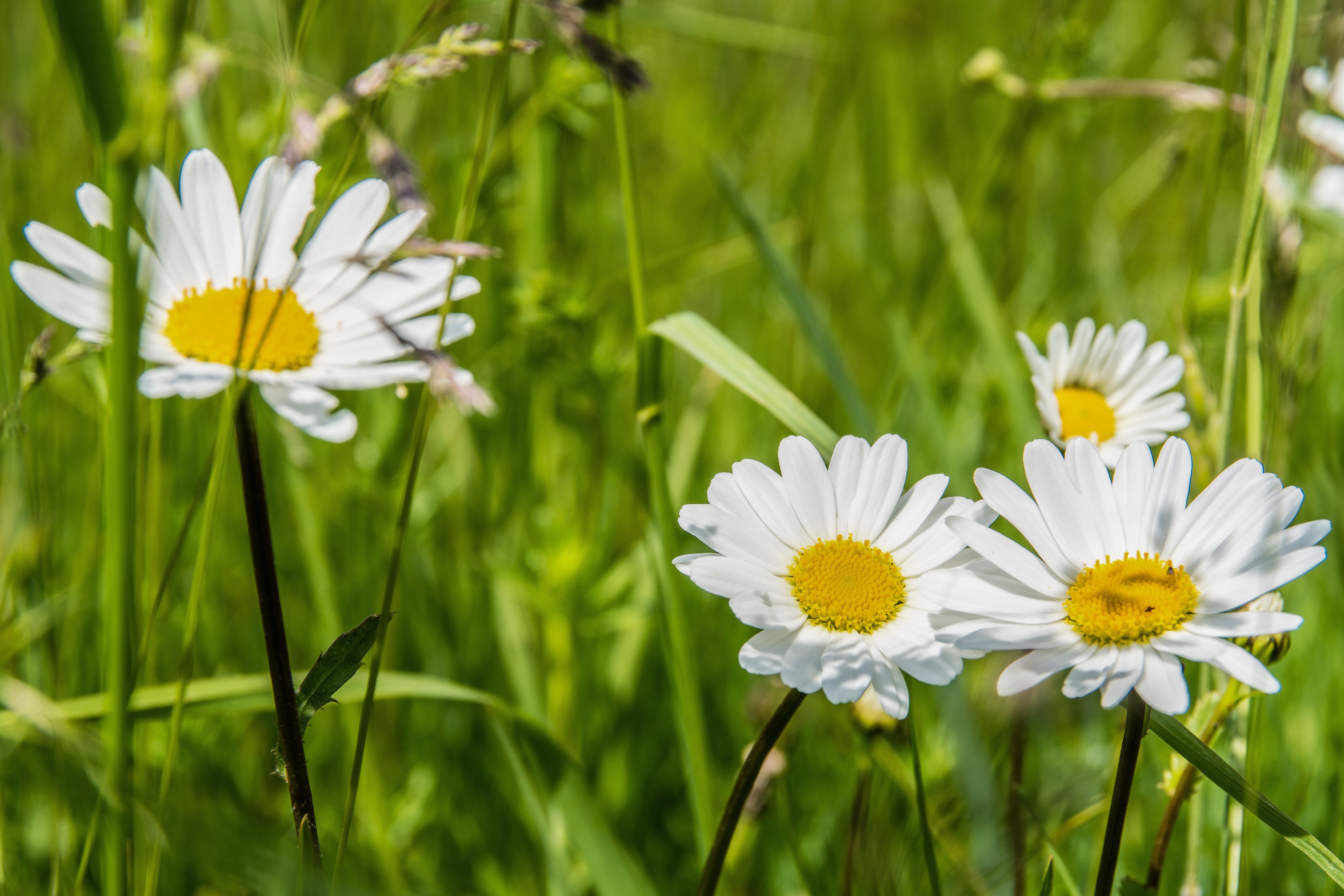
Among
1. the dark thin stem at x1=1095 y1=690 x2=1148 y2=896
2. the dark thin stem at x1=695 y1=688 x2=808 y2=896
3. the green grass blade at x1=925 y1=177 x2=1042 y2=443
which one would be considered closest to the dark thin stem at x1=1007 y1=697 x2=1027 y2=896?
the dark thin stem at x1=1095 y1=690 x2=1148 y2=896

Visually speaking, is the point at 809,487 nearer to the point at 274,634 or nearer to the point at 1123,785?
the point at 1123,785

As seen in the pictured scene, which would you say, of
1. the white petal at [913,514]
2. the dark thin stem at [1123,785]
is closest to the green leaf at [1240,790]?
the dark thin stem at [1123,785]

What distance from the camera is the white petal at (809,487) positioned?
89cm

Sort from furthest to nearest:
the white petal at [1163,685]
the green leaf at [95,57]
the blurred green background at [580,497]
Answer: the blurred green background at [580,497] → the white petal at [1163,685] → the green leaf at [95,57]

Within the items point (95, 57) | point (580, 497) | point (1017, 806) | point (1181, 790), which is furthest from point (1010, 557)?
point (580, 497)

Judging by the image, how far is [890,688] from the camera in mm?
759

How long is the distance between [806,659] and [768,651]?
3 cm

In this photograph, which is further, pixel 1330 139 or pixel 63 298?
pixel 1330 139

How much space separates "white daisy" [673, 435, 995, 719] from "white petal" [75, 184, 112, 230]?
0.55m

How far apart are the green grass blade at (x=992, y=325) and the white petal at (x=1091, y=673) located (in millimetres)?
788

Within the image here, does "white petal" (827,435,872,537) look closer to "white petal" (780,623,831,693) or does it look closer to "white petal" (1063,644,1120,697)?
"white petal" (780,623,831,693)

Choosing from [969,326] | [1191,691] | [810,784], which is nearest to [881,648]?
[1191,691]

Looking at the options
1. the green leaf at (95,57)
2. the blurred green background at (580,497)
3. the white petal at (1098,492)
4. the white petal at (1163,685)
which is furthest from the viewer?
the blurred green background at (580,497)

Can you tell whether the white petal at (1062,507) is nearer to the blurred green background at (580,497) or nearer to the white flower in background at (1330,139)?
the blurred green background at (580,497)
